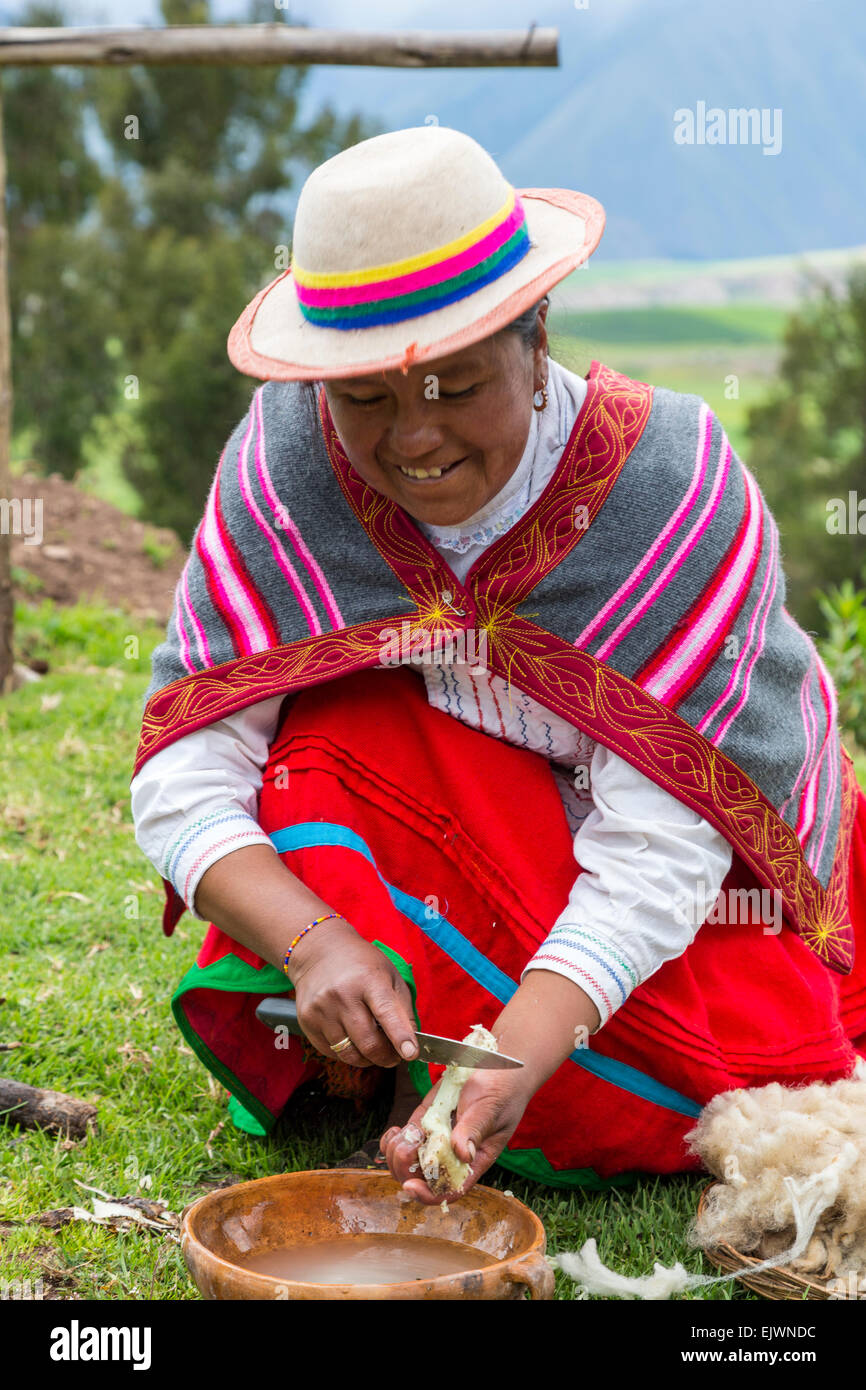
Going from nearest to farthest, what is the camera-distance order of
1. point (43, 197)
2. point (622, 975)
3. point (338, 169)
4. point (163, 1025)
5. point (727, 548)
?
point (338, 169)
point (622, 975)
point (727, 548)
point (163, 1025)
point (43, 197)

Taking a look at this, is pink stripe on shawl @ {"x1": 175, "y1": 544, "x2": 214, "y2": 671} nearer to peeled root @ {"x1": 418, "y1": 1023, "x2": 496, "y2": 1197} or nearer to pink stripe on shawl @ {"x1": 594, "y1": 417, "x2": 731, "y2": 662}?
pink stripe on shawl @ {"x1": 594, "y1": 417, "x2": 731, "y2": 662}

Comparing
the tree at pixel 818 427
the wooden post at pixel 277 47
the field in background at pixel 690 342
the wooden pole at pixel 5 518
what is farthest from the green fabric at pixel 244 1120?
the field in background at pixel 690 342

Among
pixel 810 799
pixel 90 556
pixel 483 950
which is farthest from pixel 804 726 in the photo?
pixel 90 556

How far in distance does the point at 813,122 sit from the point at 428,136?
109692 millimetres

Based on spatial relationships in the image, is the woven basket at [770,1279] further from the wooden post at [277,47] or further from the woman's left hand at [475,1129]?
the wooden post at [277,47]

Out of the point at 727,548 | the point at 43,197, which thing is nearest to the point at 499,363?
the point at 727,548

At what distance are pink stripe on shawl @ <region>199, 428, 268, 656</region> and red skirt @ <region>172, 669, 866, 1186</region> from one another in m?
0.14

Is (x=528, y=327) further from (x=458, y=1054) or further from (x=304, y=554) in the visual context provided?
(x=458, y=1054)

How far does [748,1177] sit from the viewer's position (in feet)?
6.81

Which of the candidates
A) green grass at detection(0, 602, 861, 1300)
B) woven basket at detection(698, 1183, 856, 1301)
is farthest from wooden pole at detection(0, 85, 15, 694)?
woven basket at detection(698, 1183, 856, 1301)

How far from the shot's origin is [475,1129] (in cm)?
182

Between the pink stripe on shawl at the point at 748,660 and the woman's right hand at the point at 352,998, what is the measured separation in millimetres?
660

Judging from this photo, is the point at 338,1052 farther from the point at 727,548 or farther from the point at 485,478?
the point at 727,548

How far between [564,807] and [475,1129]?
0.71 m
